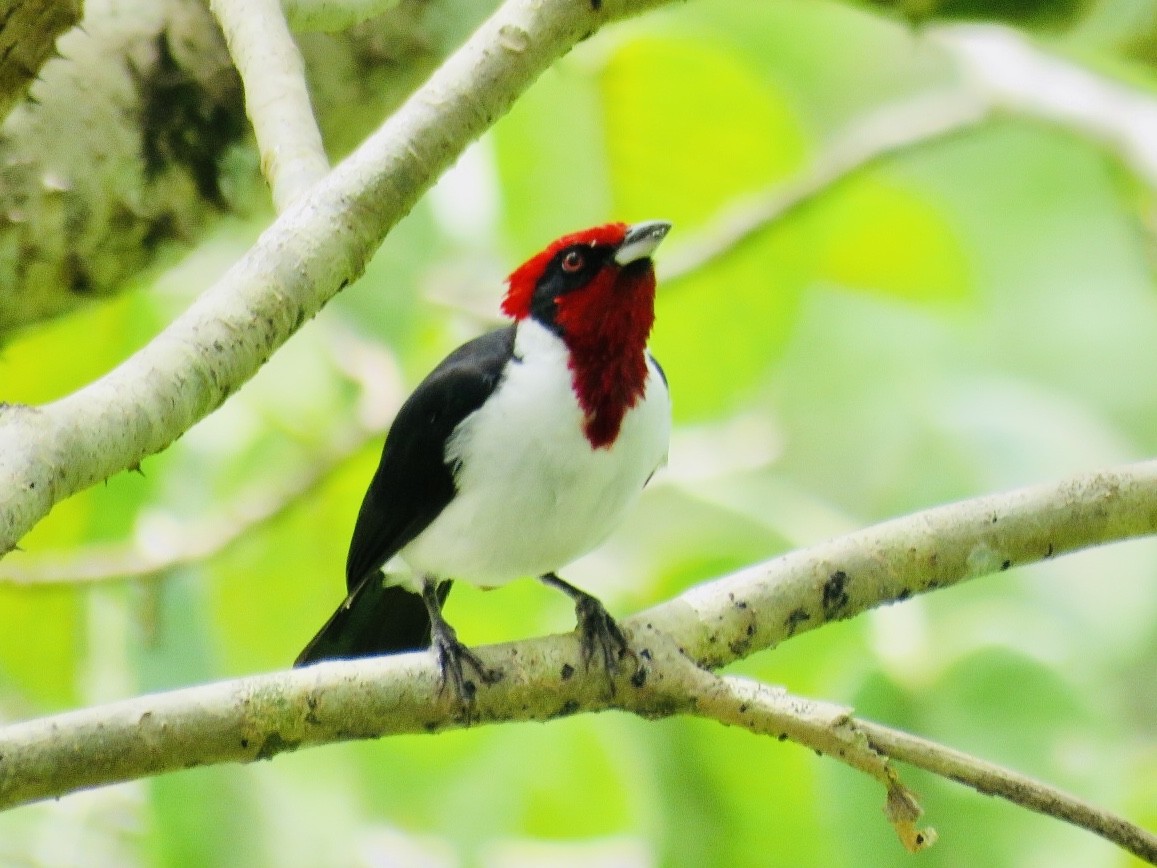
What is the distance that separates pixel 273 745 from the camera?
195 cm

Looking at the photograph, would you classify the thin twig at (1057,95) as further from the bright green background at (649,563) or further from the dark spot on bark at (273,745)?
the dark spot on bark at (273,745)

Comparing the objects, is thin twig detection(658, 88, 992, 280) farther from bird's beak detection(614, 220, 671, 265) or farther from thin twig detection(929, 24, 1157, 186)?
bird's beak detection(614, 220, 671, 265)

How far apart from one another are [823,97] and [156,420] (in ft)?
17.6

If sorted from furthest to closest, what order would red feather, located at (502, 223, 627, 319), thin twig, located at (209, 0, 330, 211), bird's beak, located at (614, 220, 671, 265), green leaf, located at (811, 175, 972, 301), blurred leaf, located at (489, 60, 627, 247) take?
green leaf, located at (811, 175, 972, 301) < blurred leaf, located at (489, 60, 627, 247) < red feather, located at (502, 223, 627, 319) < bird's beak, located at (614, 220, 671, 265) < thin twig, located at (209, 0, 330, 211)

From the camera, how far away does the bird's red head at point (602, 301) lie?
2818 mm

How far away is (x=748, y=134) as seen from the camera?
371cm

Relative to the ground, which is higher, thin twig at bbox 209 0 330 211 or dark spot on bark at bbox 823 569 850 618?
thin twig at bbox 209 0 330 211

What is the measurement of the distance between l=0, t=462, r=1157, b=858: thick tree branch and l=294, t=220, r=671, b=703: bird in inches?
10.7

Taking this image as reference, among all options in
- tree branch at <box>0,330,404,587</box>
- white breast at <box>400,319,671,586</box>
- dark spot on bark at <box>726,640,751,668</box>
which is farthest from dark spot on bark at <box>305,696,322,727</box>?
tree branch at <box>0,330,404,587</box>

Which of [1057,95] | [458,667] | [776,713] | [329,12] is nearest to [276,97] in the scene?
[329,12]

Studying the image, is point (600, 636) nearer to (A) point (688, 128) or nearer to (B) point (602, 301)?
(B) point (602, 301)

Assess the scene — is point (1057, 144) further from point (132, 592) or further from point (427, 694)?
point (427, 694)

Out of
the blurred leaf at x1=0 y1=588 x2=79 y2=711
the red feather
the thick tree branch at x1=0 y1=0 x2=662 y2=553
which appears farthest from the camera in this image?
the blurred leaf at x1=0 y1=588 x2=79 y2=711

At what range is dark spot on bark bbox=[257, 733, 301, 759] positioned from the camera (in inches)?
76.2
